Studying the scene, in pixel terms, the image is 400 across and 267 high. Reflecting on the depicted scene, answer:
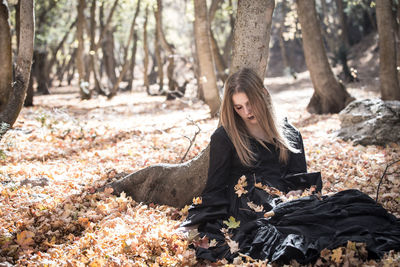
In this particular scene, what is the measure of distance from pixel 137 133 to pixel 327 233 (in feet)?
21.5

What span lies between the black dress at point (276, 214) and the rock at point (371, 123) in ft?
11.8

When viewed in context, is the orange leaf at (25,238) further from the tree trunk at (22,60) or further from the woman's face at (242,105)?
the woman's face at (242,105)

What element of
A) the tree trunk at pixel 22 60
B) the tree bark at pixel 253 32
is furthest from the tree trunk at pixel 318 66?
the tree trunk at pixel 22 60

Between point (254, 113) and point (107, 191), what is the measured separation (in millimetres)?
2203

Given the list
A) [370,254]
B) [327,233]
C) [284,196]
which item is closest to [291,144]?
[284,196]

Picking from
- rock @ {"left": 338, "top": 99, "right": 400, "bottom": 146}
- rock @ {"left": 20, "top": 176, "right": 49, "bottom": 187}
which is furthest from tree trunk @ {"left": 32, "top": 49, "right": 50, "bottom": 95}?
rock @ {"left": 338, "top": 99, "right": 400, "bottom": 146}

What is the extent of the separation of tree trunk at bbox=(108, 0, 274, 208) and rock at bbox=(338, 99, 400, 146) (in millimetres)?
3846

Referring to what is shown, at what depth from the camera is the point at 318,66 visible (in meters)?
9.74

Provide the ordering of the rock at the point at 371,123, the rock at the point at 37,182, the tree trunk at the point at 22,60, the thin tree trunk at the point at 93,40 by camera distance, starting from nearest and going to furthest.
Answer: the rock at the point at 37,182 < the tree trunk at the point at 22,60 < the rock at the point at 371,123 < the thin tree trunk at the point at 93,40

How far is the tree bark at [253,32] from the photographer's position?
3816mm

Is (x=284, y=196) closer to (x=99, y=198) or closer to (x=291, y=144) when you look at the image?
(x=291, y=144)

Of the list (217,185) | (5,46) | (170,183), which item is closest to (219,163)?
(217,185)

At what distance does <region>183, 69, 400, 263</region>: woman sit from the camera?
8.43ft

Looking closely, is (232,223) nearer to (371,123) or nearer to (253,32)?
(253,32)
